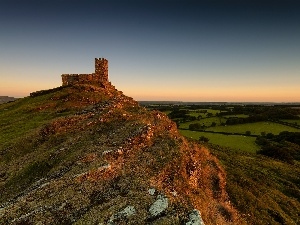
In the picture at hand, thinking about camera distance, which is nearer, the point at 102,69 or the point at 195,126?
the point at 102,69

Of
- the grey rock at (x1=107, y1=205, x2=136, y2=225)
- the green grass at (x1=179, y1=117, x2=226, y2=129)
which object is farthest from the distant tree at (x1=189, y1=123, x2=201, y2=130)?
the grey rock at (x1=107, y1=205, x2=136, y2=225)

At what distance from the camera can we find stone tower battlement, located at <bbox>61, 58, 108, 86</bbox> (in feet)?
177

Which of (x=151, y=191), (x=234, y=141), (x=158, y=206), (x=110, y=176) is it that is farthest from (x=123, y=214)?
(x=234, y=141)

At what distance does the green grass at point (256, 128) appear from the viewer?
5226 inches

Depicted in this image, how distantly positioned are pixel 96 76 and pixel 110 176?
143ft

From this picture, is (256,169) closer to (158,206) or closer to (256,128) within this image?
(158,206)

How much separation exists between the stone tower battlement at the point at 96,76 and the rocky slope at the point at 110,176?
27420 millimetres

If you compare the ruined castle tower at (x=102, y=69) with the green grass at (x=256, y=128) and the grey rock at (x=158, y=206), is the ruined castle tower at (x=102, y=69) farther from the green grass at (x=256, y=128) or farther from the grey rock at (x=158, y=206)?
the green grass at (x=256, y=128)

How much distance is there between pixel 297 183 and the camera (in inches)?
2243

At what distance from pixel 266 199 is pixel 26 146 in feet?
83.6

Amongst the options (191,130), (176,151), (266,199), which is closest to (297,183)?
(266,199)

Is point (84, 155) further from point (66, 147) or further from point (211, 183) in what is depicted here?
point (211, 183)

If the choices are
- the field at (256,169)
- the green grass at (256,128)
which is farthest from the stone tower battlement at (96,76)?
the green grass at (256,128)

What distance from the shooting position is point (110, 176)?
1354 centimetres
